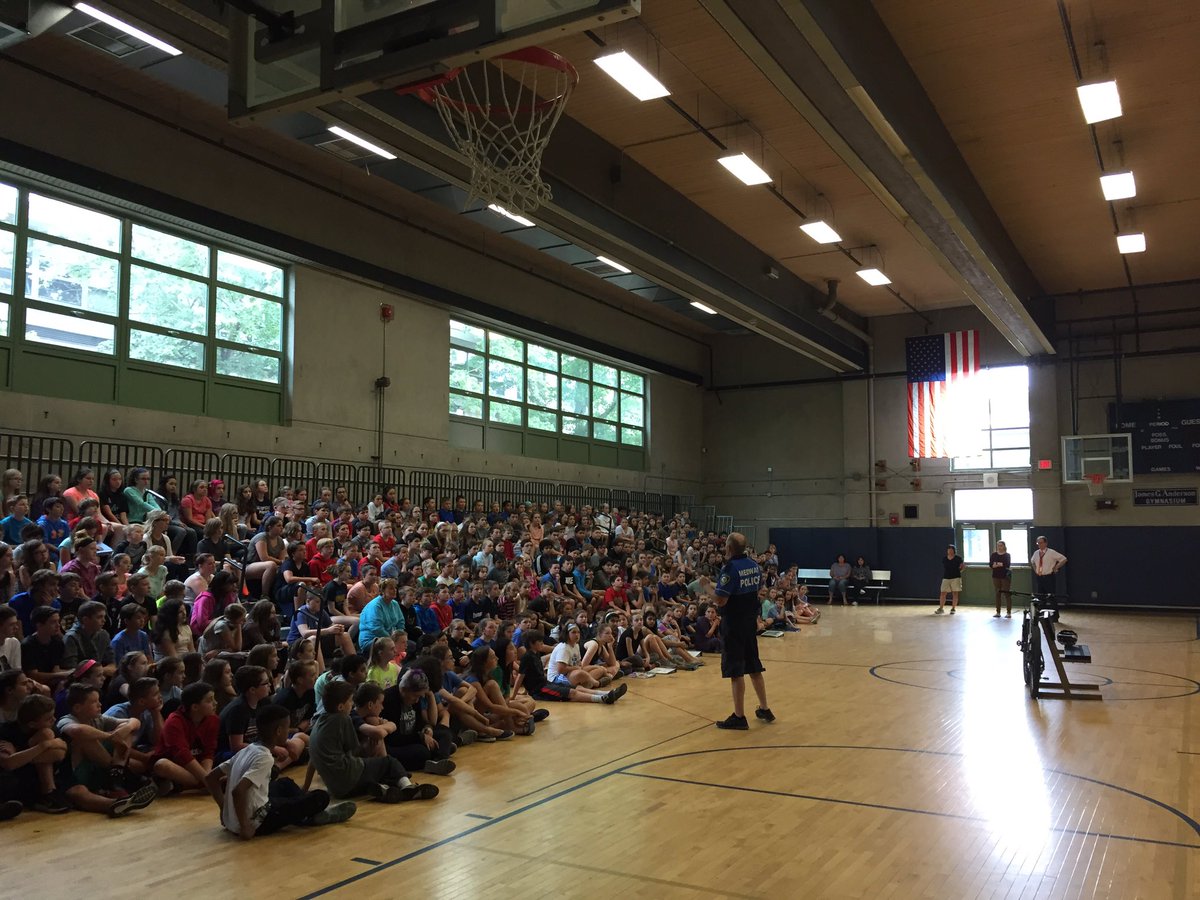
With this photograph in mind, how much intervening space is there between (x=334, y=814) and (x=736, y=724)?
430 centimetres

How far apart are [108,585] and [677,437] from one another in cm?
2202

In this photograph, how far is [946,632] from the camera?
1838 cm

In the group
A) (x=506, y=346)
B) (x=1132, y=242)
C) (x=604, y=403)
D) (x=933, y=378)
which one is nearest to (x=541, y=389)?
(x=506, y=346)

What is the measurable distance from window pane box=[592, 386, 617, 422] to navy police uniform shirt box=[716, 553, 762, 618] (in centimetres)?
1636

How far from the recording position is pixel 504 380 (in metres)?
22.0

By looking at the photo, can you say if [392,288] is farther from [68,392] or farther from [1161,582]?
[1161,582]

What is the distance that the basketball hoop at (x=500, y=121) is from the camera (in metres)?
9.98

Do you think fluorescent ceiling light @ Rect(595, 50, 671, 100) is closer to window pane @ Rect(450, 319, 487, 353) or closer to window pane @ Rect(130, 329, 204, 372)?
window pane @ Rect(130, 329, 204, 372)

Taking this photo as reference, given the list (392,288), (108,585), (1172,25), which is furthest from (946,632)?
(108,585)

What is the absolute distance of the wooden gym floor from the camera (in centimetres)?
500

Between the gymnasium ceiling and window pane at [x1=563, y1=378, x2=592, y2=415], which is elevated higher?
the gymnasium ceiling

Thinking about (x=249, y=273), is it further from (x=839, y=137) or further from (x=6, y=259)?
(x=839, y=137)

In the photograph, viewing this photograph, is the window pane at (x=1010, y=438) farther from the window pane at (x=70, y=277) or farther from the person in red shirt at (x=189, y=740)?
the person in red shirt at (x=189, y=740)

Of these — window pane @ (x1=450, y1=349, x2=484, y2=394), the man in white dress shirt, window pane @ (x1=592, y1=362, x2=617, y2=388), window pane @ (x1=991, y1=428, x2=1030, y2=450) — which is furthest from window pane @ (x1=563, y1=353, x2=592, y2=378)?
the man in white dress shirt
